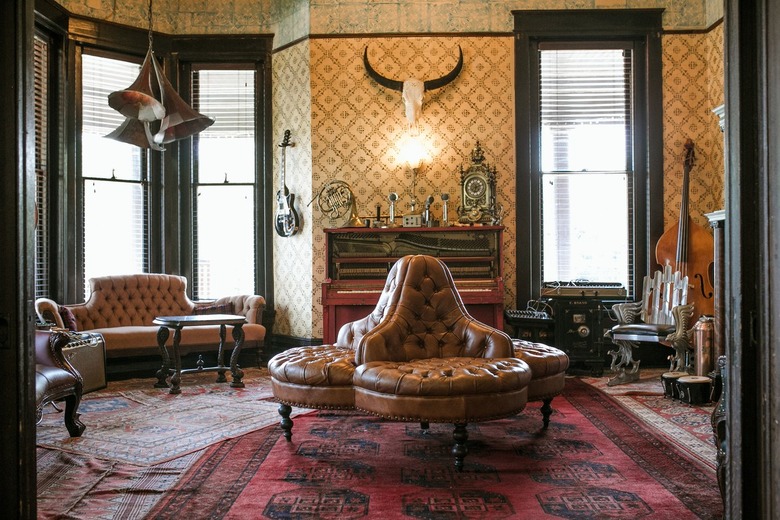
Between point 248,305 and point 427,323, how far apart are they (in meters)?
3.54

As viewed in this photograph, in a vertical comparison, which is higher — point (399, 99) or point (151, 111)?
point (399, 99)

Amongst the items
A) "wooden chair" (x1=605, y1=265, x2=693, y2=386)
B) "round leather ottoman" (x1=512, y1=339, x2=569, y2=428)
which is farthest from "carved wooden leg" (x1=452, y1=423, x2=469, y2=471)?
"wooden chair" (x1=605, y1=265, x2=693, y2=386)

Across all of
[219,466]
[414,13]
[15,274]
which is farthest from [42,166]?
[15,274]

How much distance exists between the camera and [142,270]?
25.7 ft

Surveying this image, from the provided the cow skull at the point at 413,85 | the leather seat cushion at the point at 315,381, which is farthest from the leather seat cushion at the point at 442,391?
the cow skull at the point at 413,85

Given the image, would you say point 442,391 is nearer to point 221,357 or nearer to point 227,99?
point 221,357

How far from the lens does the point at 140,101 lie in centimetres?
535

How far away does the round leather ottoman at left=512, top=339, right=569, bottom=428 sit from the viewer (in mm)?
4273

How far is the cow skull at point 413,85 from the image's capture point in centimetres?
736

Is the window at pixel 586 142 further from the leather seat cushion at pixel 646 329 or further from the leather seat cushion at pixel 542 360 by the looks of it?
the leather seat cushion at pixel 542 360

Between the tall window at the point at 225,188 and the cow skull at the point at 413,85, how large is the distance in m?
1.61

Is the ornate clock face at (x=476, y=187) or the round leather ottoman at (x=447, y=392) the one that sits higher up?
the ornate clock face at (x=476, y=187)

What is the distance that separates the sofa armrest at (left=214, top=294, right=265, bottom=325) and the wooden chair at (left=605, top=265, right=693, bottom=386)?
11.8 feet

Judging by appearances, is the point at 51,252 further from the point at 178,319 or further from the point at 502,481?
the point at 502,481
